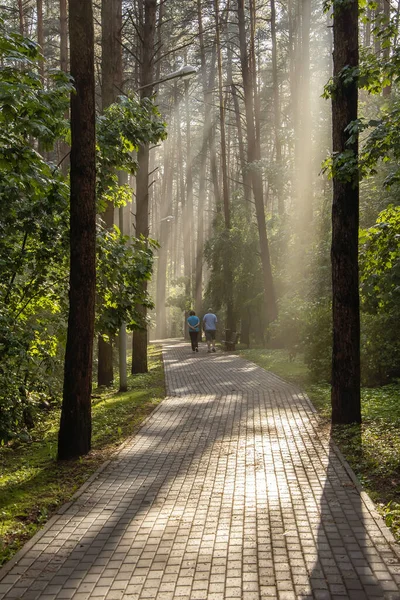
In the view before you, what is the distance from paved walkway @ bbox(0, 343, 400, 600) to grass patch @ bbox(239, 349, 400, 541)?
0.68 feet

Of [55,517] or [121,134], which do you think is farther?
[121,134]

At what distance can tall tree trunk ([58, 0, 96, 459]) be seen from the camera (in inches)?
355

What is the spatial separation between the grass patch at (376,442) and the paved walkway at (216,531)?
21 cm

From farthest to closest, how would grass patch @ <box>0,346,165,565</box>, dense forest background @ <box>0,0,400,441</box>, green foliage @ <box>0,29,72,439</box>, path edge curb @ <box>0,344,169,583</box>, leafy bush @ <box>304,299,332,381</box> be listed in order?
leafy bush @ <box>304,299,332,381</box>, dense forest background @ <box>0,0,400,441</box>, green foliage @ <box>0,29,72,439</box>, grass patch @ <box>0,346,165,565</box>, path edge curb @ <box>0,344,169,583</box>

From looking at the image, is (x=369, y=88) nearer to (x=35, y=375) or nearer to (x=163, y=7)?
(x=35, y=375)

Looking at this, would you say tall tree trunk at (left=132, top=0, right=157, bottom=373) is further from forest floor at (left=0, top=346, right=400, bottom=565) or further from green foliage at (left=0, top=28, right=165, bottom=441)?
green foliage at (left=0, top=28, right=165, bottom=441)

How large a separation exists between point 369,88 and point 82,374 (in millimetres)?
5824

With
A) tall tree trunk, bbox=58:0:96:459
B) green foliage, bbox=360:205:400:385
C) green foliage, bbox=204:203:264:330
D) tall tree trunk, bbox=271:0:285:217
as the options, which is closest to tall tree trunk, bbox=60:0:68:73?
tall tree trunk, bbox=271:0:285:217

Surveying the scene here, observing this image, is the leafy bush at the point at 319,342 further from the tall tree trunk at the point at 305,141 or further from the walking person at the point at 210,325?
the tall tree trunk at the point at 305,141

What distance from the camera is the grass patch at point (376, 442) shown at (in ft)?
22.9

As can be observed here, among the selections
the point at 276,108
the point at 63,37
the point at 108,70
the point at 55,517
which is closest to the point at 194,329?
the point at 63,37

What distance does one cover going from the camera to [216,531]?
19.6ft

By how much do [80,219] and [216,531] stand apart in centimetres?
462

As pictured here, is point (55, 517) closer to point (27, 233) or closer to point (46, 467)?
point (46, 467)
